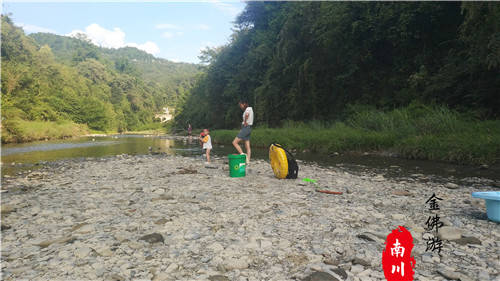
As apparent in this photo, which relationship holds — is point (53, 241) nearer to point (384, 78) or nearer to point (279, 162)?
point (279, 162)

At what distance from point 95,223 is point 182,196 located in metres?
1.96

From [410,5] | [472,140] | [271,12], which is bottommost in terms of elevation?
[472,140]

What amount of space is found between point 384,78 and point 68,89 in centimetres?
9523

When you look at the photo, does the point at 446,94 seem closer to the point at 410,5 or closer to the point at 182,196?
the point at 410,5

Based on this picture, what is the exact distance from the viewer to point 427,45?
18656 millimetres

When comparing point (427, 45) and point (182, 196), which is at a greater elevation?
point (427, 45)

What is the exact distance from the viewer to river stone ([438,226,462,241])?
3.74 meters

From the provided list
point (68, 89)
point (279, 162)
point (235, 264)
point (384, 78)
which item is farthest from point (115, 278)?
point (68, 89)

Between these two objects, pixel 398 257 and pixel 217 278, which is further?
pixel 398 257

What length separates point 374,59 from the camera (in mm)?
21906

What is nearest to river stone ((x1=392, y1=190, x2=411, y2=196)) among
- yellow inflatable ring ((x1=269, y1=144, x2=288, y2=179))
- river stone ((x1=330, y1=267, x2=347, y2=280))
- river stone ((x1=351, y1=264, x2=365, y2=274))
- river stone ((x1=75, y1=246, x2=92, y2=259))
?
yellow inflatable ring ((x1=269, y1=144, x2=288, y2=179))


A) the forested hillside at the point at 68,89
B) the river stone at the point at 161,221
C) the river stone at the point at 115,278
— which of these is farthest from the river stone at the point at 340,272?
the forested hillside at the point at 68,89

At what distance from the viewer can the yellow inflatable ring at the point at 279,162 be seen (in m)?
7.96

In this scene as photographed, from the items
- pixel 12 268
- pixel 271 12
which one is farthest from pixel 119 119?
pixel 12 268
